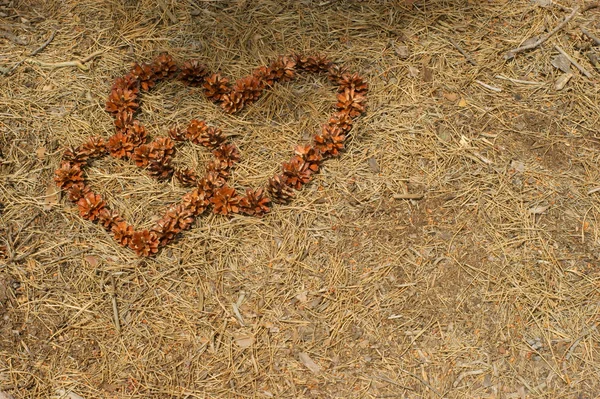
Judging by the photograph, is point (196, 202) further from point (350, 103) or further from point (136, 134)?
point (350, 103)

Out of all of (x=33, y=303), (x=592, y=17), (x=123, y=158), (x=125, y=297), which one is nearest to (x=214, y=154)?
(x=123, y=158)

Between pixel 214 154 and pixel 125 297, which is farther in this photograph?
pixel 214 154

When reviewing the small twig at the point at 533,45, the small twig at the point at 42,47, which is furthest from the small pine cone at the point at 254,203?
the small twig at the point at 533,45

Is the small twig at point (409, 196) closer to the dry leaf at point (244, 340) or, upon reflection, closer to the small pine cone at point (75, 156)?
the dry leaf at point (244, 340)

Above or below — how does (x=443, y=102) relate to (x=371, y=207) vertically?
above

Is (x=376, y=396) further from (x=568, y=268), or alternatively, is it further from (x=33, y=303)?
(x=33, y=303)

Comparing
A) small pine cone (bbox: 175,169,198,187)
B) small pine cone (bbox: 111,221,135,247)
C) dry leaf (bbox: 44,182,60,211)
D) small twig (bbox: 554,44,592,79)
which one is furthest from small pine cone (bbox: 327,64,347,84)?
dry leaf (bbox: 44,182,60,211)
